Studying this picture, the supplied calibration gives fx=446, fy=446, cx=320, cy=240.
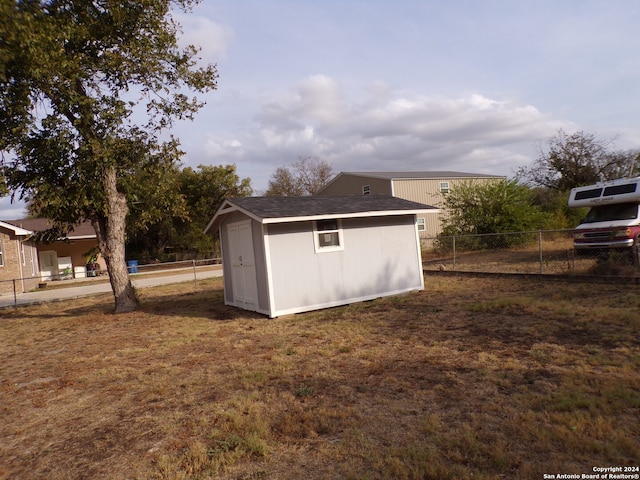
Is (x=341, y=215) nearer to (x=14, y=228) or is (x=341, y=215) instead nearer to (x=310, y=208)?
(x=310, y=208)

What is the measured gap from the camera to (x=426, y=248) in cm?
2781

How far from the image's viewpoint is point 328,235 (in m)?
11.2

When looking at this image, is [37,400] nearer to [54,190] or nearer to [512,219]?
[54,190]

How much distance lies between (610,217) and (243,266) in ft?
37.0

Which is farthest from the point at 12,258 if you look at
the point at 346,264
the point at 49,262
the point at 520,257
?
the point at 520,257

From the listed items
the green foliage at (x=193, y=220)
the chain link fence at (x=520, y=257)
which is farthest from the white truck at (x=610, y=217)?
the green foliage at (x=193, y=220)

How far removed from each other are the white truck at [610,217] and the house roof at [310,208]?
549 cm

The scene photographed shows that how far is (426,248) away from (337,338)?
21001 mm

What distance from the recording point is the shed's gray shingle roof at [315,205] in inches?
410

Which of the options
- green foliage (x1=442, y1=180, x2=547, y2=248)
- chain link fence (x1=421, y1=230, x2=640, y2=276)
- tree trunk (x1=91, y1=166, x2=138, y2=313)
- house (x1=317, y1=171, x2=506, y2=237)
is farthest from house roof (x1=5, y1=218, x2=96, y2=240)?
green foliage (x1=442, y1=180, x2=547, y2=248)

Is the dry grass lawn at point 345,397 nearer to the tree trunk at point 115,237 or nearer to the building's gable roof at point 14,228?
the tree trunk at point 115,237

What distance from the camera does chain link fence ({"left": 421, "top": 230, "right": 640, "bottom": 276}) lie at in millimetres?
12094

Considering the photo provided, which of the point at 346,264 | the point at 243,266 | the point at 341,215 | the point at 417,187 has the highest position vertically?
the point at 417,187

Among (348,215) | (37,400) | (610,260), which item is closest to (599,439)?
(37,400)
